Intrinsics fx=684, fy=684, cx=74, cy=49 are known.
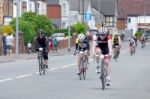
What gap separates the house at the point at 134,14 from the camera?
17062 centimetres

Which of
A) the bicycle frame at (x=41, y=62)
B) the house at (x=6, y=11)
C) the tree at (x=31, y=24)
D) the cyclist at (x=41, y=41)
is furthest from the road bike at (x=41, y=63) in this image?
the house at (x=6, y=11)

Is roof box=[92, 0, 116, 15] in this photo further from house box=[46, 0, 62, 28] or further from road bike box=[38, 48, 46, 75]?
road bike box=[38, 48, 46, 75]

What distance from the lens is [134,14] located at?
17150cm

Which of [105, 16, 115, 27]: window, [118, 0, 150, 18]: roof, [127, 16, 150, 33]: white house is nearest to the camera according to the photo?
[105, 16, 115, 27]: window

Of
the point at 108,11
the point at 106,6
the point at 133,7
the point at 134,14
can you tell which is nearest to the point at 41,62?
the point at 108,11

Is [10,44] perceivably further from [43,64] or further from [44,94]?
[44,94]

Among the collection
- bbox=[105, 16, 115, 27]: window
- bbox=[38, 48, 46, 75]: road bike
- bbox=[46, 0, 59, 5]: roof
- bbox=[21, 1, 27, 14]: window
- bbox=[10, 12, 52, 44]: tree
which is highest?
bbox=[46, 0, 59, 5]: roof

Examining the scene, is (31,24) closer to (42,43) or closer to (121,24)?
(42,43)

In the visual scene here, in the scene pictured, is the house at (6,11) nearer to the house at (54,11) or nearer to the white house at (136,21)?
the house at (54,11)

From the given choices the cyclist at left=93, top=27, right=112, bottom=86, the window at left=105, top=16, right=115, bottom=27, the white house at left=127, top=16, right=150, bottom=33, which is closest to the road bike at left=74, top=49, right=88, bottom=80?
the cyclist at left=93, top=27, right=112, bottom=86

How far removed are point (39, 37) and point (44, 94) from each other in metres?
9.97

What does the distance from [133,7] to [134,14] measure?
1830 millimetres

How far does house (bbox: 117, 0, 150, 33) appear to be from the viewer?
171 m

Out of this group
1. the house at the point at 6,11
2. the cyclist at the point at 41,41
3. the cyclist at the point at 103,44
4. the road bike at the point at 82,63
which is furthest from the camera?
the house at the point at 6,11
